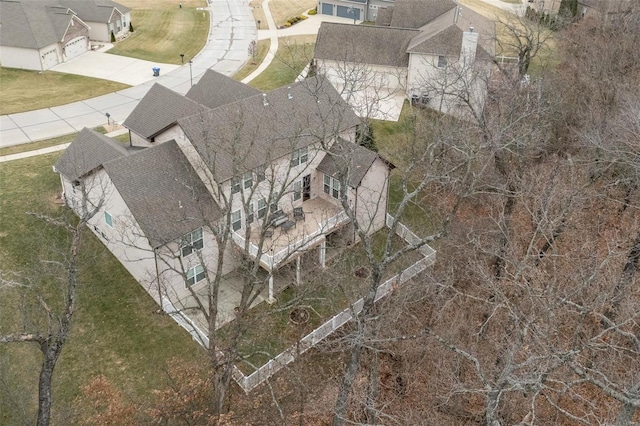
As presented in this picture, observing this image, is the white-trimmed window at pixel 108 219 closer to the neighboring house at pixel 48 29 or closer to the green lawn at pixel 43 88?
the green lawn at pixel 43 88

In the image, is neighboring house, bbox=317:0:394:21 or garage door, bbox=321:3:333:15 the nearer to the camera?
neighboring house, bbox=317:0:394:21

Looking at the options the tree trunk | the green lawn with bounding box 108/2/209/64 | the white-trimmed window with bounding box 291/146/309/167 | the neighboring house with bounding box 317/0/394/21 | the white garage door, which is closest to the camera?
the tree trunk

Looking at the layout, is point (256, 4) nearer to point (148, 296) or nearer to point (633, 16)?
point (633, 16)

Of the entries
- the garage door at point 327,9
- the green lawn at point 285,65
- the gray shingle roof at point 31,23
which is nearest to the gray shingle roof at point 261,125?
the green lawn at point 285,65

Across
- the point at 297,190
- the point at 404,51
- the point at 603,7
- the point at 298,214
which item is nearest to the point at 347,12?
the point at 404,51

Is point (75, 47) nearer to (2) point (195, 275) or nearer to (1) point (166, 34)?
(1) point (166, 34)

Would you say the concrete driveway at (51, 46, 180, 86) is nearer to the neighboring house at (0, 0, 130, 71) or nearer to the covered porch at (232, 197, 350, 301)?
the neighboring house at (0, 0, 130, 71)

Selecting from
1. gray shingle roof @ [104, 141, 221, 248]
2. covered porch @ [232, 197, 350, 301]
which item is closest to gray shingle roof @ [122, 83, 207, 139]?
gray shingle roof @ [104, 141, 221, 248]
